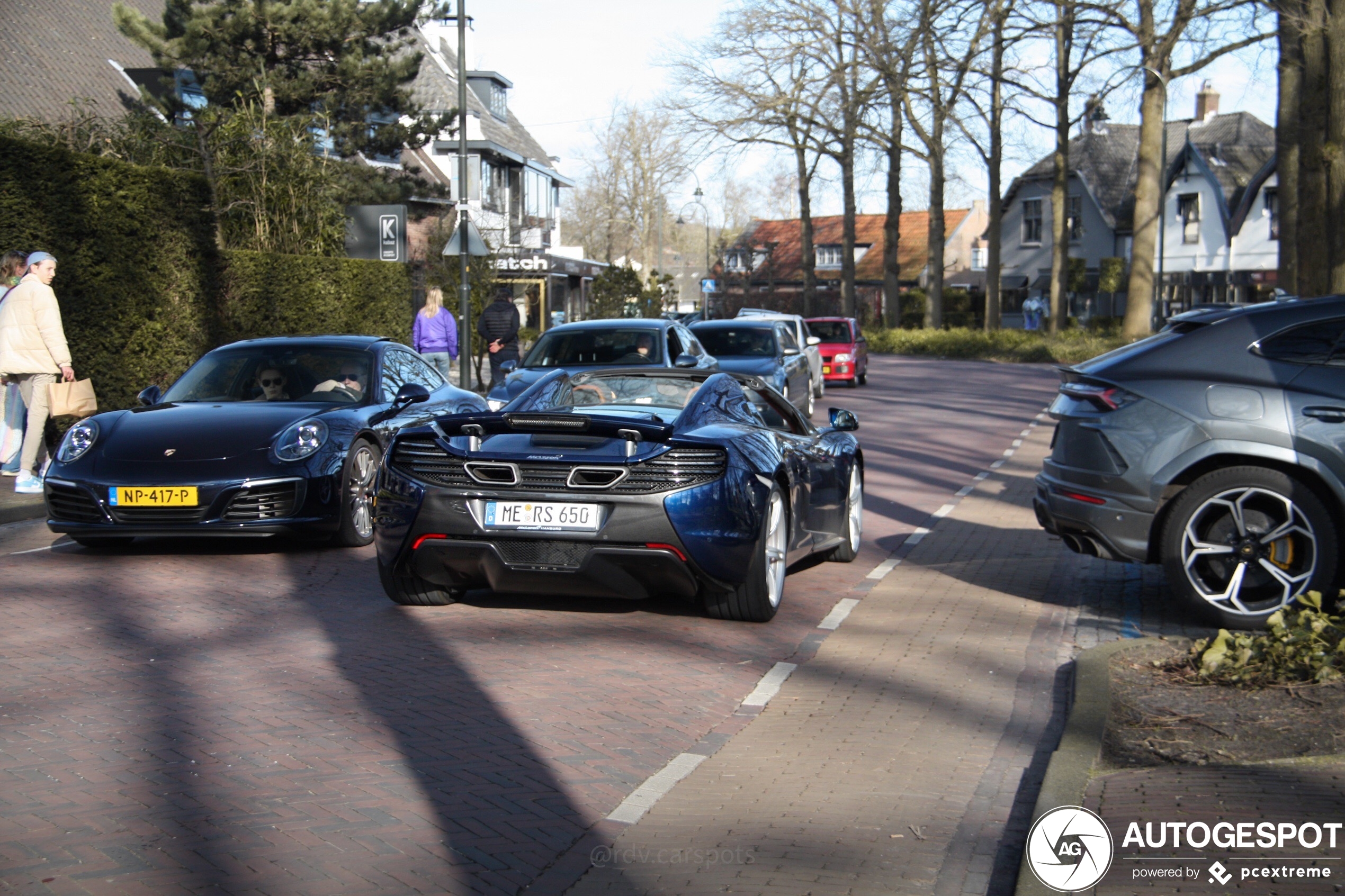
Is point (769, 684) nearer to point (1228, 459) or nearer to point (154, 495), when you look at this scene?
point (1228, 459)

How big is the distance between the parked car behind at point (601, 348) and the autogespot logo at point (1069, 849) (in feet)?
33.5

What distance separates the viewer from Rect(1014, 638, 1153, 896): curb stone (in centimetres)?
402

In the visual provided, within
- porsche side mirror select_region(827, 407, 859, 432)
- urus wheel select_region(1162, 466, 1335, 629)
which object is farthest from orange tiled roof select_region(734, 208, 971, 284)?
urus wheel select_region(1162, 466, 1335, 629)

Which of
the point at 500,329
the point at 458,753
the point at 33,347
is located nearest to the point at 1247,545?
→ the point at 458,753

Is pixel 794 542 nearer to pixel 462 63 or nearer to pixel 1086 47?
pixel 462 63

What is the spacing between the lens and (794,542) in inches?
294

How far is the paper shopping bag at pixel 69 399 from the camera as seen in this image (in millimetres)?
11234

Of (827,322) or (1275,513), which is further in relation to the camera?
(827,322)

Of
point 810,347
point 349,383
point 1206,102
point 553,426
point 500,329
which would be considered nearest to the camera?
point 553,426

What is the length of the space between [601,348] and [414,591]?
299 inches

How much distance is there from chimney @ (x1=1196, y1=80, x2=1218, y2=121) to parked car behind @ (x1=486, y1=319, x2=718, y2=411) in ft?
212

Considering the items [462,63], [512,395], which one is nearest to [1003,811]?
[512,395]

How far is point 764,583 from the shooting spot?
676 centimetres

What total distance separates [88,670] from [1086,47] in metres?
31.9
